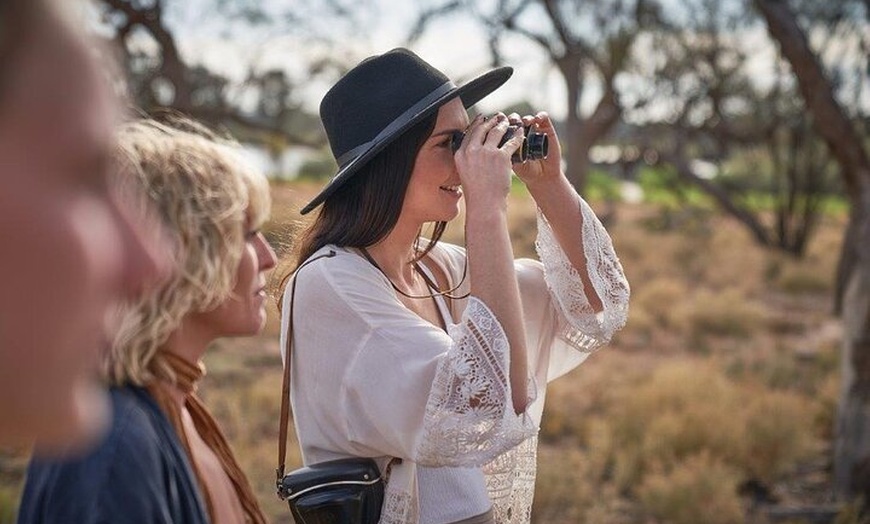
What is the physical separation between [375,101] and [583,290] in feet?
2.10

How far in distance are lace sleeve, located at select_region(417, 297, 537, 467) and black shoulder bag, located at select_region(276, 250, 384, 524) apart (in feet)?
0.44

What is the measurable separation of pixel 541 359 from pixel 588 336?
12 centimetres

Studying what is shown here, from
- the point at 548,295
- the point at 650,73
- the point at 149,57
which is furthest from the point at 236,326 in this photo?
the point at 650,73

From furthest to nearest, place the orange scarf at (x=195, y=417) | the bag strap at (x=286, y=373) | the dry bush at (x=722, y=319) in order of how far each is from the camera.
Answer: the dry bush at (x=722, y=319) < the bag strap at (x=286, y=373) < the orange scarf at (x=195, y=417)

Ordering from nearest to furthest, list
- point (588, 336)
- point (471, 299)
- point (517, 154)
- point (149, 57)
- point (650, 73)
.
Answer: point (471, 299)
point (517, 154)
point (588, 336)
point (149, 57)
point (650, 73)

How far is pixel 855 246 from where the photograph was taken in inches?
217

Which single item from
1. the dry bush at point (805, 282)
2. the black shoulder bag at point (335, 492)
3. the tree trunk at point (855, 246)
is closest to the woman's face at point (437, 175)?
the black shoulder bag at point (335, 492)

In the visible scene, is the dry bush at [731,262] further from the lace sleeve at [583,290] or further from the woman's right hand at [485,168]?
the woman's right hand at [485,168]

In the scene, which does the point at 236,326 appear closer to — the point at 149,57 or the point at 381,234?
the point at 381,234

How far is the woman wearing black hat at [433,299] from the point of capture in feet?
6.84

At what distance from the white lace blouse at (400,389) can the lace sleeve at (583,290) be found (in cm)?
26

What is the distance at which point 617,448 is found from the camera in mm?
7293

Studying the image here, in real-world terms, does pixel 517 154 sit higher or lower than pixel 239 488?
higher

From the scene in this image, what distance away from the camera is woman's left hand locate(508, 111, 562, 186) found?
8.21ft
